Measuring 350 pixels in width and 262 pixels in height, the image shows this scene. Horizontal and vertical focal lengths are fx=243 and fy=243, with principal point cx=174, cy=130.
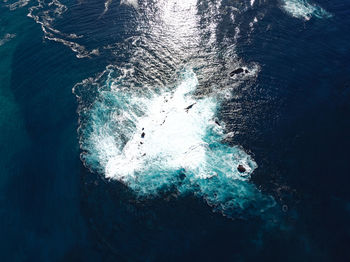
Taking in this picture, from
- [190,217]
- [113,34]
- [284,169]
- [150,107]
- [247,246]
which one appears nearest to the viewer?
[247,246]

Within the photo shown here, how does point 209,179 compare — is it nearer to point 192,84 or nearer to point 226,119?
point 226,119

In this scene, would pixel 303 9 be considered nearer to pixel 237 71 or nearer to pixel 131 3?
pixel 237 71

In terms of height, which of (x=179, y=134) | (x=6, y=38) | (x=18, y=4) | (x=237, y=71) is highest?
(x=18, y=4)

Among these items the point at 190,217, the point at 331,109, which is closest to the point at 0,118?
the point at 190,217

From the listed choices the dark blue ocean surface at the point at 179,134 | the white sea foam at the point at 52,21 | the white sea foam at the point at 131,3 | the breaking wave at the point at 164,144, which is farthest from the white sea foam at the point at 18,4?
the breaking wave at the point at 164,144

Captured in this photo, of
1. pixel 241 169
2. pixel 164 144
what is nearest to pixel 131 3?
pixel 164 144

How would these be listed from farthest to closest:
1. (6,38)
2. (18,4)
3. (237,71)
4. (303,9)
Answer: (18,4), (6,38), (303,9), (237,71)

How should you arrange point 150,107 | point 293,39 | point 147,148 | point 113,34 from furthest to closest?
point 113,34 → point 293,39 → point 150,107 → point 147,148
